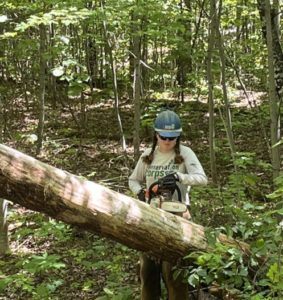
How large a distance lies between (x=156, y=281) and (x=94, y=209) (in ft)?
3.23

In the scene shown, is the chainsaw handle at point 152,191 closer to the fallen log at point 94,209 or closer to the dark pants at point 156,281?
the fallen log at point 94,209

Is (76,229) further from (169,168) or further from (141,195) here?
(169,168)

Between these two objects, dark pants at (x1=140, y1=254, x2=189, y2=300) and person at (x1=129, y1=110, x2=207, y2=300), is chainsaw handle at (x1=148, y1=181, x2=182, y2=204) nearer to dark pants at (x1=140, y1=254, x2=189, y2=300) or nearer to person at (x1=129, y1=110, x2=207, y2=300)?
person at (x1=129, y1=110, x2=207, y2=300)

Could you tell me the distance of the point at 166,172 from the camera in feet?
14.4

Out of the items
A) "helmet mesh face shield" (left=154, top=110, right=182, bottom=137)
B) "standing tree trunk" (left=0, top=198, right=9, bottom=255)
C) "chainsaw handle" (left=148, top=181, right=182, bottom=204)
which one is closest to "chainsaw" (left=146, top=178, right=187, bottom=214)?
"chainsaw handle" (left=148, top=181, right=182, bottom=204)

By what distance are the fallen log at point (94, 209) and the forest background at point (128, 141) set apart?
305mm

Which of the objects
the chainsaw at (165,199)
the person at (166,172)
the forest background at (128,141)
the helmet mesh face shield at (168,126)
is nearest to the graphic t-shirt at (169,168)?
the person at (166,172)

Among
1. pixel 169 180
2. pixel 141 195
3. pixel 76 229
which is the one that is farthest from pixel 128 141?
pixel 169 180

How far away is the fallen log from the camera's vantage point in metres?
3.98

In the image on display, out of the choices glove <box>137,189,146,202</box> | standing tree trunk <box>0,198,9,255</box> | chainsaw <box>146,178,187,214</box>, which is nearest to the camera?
chainsaw <box>146,178,187,214</box>

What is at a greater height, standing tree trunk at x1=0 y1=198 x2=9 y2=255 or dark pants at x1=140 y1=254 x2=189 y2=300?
dark pants at x1=140 y1=254 x2=189 y2=300

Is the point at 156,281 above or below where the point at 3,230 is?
above

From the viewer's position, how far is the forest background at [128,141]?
458 cm

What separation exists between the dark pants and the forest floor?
0.25 metres
